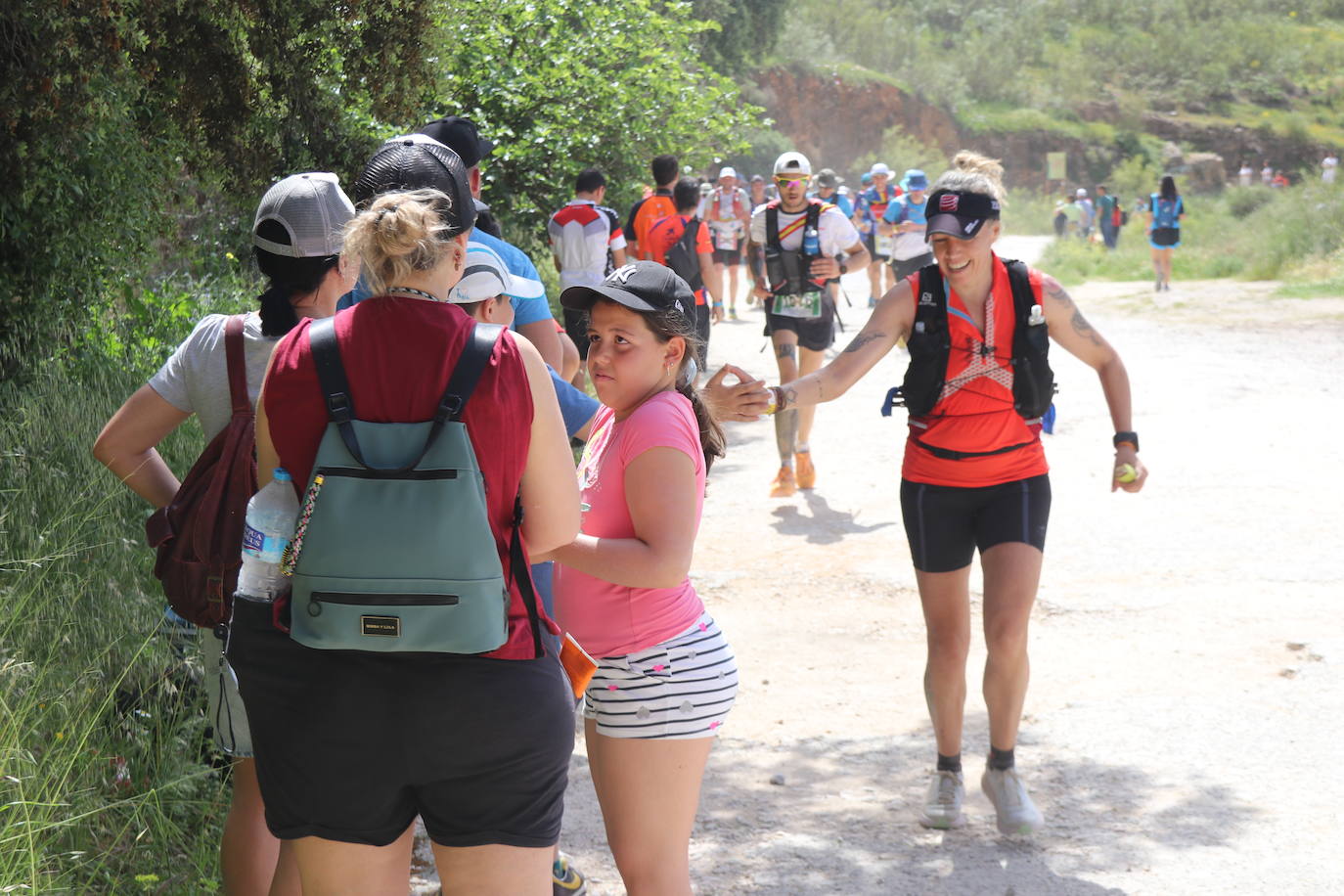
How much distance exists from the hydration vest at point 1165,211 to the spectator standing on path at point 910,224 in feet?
24.2

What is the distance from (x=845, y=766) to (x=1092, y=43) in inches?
3033

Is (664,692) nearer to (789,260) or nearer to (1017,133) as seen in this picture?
(789,260)

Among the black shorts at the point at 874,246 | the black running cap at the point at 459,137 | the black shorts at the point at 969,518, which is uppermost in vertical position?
the black running cap at the point at 459,137

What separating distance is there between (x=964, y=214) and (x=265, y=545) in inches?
114

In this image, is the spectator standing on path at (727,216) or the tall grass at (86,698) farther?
the spectator standing on path at (727,216)

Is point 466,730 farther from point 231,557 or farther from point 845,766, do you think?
point 845,766

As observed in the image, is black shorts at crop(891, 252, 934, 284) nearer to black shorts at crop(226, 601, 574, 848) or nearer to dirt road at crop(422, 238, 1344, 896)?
dirt road at crop(422, 238, 1344, 896)

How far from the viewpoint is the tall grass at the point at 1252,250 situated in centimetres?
2370

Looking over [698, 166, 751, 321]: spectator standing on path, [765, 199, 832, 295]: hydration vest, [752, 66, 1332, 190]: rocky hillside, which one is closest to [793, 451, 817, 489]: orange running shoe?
[765, 199, 832, 295]: hydration vest

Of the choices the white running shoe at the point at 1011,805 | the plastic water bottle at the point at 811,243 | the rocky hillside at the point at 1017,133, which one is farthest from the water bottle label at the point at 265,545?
the rocky hillside at the point at 1017,133

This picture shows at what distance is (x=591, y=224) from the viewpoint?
980cm

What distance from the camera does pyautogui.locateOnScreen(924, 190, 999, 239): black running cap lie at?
440 cm

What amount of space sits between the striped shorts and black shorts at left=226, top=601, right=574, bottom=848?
1.78 ft

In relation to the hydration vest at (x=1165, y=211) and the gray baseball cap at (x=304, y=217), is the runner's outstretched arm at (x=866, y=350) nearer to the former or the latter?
the gray baseball cap at (x=304, y=217)
